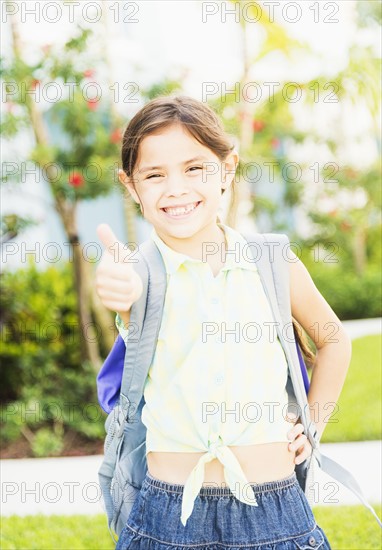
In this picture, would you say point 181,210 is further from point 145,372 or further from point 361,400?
point 361,400

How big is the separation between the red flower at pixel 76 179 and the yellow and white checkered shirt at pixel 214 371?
3.38 meters

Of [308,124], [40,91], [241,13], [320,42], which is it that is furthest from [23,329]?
[308,124]

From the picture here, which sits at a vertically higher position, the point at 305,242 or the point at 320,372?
the point at 320,372

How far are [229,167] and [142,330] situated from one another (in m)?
0.48

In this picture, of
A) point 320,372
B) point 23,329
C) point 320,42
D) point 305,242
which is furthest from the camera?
point 305,242

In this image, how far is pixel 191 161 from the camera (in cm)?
183

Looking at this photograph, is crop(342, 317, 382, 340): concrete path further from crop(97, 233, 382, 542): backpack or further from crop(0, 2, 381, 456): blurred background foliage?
crop(97, 233, 382, 542): backpack

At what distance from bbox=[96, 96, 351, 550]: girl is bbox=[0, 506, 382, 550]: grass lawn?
57.9 inches

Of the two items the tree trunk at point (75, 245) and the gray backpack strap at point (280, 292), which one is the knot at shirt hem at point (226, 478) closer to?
the gray backpack strap at point (280, 292)

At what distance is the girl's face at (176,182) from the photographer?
1.82 metres

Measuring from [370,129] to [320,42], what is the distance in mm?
2306

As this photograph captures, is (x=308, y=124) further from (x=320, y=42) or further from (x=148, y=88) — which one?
(x=148, y=88)

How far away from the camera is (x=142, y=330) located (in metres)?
1.77

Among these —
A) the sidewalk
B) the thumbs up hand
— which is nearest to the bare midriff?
the thumbs up hand
